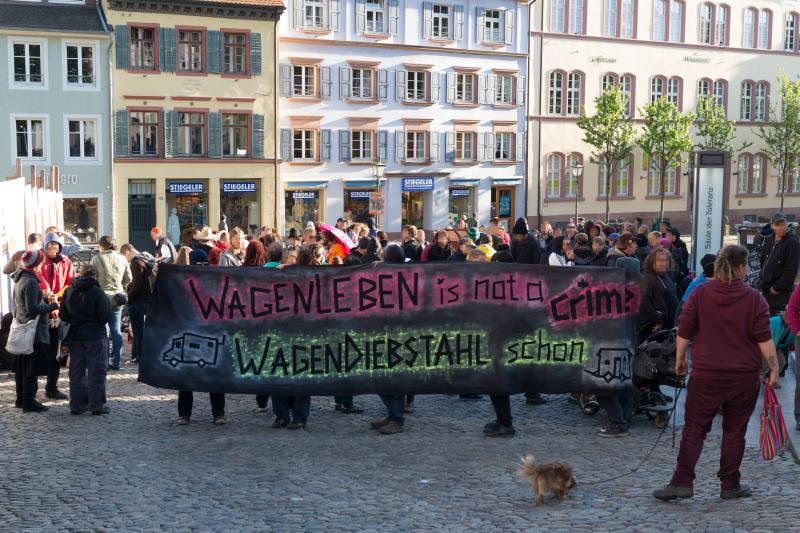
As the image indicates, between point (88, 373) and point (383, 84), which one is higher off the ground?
point (383, 84)

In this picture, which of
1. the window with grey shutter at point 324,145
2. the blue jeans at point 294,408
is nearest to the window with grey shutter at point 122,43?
the window with grey shutter at point 324,145

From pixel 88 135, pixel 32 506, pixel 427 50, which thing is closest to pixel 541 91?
pixel 427 50

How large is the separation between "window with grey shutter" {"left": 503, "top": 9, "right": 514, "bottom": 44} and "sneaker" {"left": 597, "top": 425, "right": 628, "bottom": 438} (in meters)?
42.4

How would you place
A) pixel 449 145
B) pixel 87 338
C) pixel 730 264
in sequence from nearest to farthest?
pixel 730 264 < pixel 87 338 < pixel 449 145

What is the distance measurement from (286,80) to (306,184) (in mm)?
4589

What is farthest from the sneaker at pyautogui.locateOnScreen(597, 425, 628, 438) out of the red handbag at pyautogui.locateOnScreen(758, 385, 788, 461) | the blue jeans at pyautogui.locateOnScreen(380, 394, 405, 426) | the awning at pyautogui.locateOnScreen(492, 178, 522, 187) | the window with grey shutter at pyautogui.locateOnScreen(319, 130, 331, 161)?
the awning at pyautogui.locateOnScreen(492, 178, 522, 187)

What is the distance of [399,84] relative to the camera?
48094 mm

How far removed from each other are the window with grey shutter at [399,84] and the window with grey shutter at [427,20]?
2095 mm

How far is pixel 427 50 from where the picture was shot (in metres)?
48.6

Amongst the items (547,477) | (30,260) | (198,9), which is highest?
(198,9)

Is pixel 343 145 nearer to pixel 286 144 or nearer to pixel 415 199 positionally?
pixel 286 144

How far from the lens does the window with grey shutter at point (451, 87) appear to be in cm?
4922

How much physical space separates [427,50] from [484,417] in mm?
39172

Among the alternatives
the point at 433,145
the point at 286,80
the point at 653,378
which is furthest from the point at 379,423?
the point at 433,145
